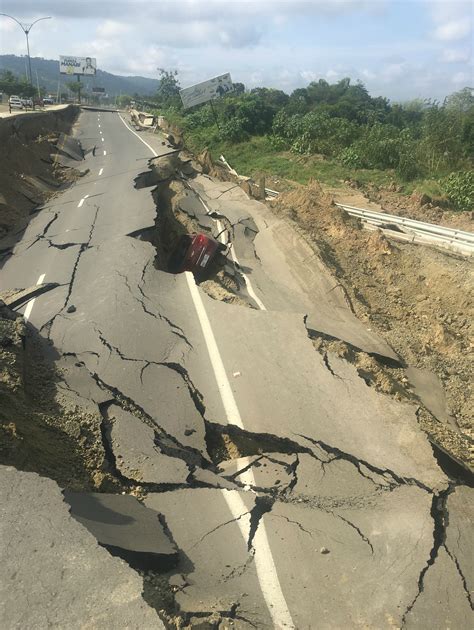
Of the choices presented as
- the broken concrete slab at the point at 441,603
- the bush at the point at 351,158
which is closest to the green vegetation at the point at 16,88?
the bush at the point at 351,158

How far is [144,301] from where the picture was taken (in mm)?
8336

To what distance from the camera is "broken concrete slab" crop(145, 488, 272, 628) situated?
3648 mm

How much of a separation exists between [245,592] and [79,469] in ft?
6.53

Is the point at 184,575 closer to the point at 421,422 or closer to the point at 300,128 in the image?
the point at 421,422

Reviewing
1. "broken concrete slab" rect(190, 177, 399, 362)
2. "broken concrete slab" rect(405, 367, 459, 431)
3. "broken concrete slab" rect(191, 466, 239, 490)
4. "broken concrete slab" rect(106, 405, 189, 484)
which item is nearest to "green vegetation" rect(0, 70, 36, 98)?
"broken concrete slab" rect(190, 177, 399, 362)

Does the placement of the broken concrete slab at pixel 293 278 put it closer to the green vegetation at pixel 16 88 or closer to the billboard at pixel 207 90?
the billboard at pixel 207 90

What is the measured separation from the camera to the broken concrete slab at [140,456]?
16.1 ft

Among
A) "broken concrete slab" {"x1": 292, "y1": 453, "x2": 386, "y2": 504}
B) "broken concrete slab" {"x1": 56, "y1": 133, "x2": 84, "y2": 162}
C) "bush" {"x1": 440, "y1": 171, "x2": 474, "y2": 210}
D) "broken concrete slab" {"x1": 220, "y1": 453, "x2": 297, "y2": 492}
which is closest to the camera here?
"broken concrete slab" {"x1": 292, "y1": 453, "x2": 386, "y2": 504}

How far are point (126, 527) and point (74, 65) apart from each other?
4512 inches

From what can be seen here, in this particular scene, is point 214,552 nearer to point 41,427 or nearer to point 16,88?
point 41,427

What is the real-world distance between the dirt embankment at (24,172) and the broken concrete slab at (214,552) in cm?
1079

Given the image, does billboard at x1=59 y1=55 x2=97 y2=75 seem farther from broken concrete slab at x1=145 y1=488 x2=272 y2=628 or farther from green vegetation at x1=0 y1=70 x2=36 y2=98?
broken concrete slab at x1=145 y1=488 x2=272 y2=628

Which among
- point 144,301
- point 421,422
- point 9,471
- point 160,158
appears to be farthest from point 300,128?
point 9,471

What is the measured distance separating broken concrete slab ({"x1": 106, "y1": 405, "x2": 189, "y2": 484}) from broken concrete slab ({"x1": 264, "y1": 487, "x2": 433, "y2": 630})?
110cm
